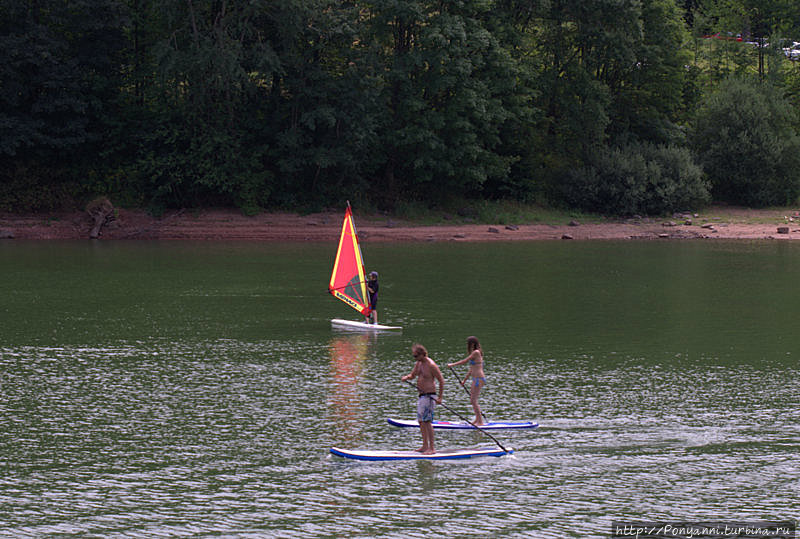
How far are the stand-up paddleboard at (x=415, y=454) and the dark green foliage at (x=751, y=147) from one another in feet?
216

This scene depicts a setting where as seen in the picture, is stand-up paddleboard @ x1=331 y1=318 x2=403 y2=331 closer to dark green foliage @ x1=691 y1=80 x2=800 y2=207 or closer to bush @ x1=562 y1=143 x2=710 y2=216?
bush @ x1=562 y1=143 x2=710 y2=216

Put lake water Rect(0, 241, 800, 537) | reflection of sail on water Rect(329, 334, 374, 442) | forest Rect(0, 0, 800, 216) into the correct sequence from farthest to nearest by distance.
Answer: forest Rect(0, 0, 800, 216), reflection of sail on water Rect(329, 334, 374, 442), lake water Rect(0, 241, 800, 537)

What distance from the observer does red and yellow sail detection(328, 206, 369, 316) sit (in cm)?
3475

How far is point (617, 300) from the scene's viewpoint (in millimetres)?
41031

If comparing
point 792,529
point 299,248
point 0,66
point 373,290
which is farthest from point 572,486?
point 0,66

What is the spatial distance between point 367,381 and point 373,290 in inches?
334

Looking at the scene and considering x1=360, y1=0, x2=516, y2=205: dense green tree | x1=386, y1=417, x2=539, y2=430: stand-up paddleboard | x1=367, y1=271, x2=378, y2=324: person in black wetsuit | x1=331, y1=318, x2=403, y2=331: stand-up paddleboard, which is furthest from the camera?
x1=360, y1=0, x2=516, y2=205: dense green tree

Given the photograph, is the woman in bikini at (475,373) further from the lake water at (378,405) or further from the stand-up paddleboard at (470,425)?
the lake water at (378,405)

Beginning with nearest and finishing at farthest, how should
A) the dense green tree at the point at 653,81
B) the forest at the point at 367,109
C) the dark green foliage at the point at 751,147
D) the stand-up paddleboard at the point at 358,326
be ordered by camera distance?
1. the stand-up paddleboard at the point at 358,326
2. the forest at the point at 367,109
3. the dense green tree at the point at 653,81
4. the dark green foliage at the point at 751,147

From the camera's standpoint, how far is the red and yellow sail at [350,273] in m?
34.8

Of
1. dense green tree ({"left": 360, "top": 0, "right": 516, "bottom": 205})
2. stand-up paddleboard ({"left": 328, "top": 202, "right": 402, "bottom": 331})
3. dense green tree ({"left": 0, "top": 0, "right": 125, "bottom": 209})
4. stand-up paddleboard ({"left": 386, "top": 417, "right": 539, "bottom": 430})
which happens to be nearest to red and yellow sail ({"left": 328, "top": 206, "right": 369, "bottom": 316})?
stand-up paddleboard ({"left": 328, "top": 202, "right": 402, "bottom": 331})

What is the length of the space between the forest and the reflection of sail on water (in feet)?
122

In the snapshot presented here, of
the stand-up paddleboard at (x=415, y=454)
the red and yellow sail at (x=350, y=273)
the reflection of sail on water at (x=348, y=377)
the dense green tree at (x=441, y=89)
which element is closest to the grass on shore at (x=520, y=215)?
the dense green tree at (x=441, y=89)

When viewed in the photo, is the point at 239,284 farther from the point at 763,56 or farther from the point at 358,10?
the point at 763,56
